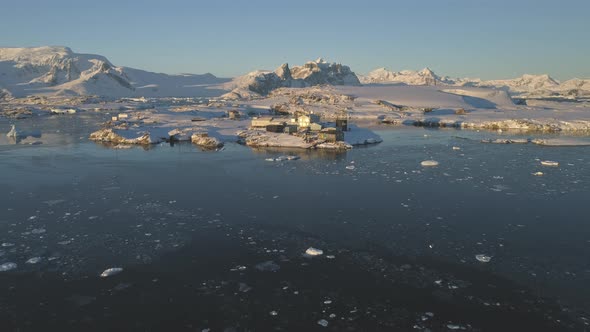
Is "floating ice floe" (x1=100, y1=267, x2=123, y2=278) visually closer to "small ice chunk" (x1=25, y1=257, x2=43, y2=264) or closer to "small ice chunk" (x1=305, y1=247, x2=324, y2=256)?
"small ice chunk" (x1=25, y1=257, x2=43, y2=264)

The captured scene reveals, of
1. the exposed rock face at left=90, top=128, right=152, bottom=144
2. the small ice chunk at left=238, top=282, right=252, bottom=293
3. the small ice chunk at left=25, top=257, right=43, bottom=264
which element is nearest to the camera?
the small ice chunk at left=238, top=282, right=252, bottom=293

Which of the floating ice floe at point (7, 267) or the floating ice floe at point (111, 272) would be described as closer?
the floating ice floe at point (111, 272)

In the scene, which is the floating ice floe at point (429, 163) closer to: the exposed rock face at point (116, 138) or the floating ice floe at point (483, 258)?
the floating ice floe at point (483, 258)

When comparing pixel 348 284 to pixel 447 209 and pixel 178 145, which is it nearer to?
pixel 447 209

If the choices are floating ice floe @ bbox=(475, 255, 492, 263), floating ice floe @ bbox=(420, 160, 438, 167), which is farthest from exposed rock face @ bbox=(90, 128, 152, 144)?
floating ice floe @ bbox=(475, 255, 492, 263)

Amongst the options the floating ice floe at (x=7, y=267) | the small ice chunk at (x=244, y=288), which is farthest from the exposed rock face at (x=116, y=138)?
the small ice chunk at (x=244, y=288)

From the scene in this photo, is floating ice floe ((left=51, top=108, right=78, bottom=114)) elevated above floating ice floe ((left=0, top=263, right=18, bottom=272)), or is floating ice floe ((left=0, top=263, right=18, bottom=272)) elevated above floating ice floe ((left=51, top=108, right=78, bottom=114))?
floating ice floe ((left=51, top=108, right=78, bottom=114))

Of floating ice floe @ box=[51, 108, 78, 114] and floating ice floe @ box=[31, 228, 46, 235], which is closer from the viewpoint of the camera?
floating ice floe @ box=[31, 228, 46, 235]

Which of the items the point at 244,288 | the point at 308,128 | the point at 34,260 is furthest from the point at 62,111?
the point at 244,288

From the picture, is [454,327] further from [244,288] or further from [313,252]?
[244,288]
